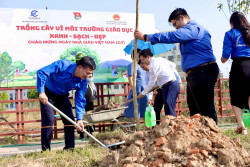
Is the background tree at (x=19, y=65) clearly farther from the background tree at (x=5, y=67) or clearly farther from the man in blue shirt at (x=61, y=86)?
the man in blue shirt at (x=61, y=86)

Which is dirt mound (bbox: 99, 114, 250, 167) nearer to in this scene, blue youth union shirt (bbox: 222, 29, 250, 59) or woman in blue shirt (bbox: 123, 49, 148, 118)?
blue youth union shirt (bbox: 222, 29, 250, 59)

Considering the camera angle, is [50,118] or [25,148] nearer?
[50,118]

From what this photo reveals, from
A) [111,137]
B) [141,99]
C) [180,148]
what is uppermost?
[141,99]

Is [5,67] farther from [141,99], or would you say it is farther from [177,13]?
[177,13]

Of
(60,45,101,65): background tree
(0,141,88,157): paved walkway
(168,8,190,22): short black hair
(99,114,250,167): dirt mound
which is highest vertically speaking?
(60,45,101,65): background tree

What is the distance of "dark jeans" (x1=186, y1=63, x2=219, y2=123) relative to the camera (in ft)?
11.0

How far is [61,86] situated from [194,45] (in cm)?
192

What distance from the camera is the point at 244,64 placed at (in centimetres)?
389

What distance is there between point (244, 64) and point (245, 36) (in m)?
0.41

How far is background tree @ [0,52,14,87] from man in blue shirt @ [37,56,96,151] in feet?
14.6

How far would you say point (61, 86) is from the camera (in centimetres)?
380

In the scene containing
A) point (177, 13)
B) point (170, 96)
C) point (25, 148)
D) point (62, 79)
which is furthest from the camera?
point (25, 148)

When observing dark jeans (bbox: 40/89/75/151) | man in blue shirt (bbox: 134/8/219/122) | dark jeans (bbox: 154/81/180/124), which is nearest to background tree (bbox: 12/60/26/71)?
dark jeans (bbox: 40/89/75/151)

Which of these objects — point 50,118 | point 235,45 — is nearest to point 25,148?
point 50,118
